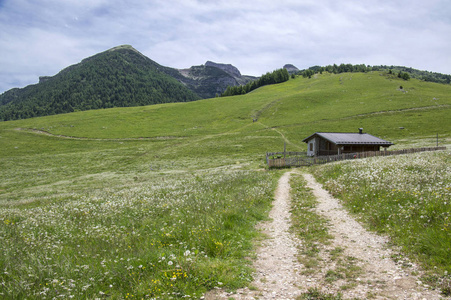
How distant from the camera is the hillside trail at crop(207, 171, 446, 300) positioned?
5699mm

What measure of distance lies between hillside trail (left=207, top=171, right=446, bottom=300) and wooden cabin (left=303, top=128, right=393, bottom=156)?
134 feet

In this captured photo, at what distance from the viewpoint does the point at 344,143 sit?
154 ft

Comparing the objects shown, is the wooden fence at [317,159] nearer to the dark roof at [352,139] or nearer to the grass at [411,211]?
the dark roof at [352,139]

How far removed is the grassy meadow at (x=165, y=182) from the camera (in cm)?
621

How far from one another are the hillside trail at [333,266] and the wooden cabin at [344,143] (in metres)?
40.8

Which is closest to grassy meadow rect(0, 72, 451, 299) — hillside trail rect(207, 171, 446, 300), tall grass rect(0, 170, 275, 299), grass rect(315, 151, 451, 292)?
tall grass rect(0, 170, 275, 299)

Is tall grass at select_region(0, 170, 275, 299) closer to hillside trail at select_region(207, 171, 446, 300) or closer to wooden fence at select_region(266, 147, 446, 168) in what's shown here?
hillside trail at select_region(207, 171, 446, 300)

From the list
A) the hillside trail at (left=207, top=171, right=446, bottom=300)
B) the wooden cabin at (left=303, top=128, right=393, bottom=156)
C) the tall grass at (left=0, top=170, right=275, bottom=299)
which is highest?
the wooden cabin at (left=303, top=128, right=393, bottom=156)

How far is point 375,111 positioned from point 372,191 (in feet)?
305

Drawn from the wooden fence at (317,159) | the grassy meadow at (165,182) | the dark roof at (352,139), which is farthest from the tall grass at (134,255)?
the dark roof at (352,139)

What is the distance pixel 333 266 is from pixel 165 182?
77.5ft

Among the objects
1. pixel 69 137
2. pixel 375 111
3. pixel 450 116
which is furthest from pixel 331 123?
pixel 69 137

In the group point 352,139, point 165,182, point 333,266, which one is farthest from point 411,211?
point 352,139

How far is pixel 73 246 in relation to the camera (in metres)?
8.59
